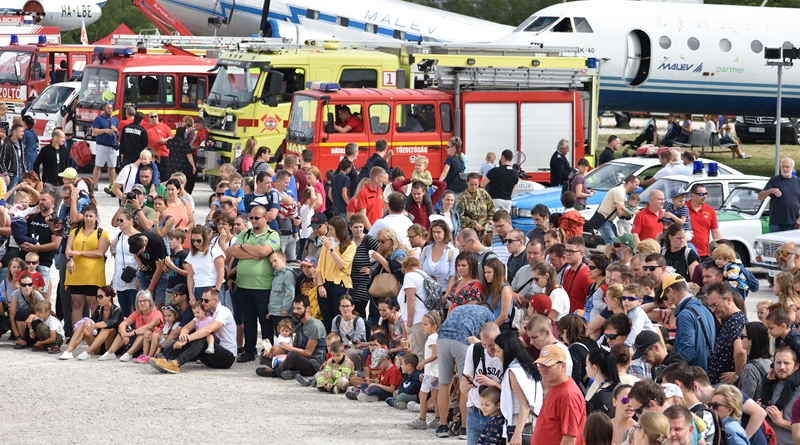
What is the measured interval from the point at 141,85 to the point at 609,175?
36.6 ft

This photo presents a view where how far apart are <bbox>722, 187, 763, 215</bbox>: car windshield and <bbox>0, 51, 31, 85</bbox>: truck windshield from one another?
1917 centimetres

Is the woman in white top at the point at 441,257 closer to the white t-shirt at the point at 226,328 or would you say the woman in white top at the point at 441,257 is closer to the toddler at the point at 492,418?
the white t-shirt at the point at 226,328

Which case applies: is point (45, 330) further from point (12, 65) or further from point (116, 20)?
point (116, 20)

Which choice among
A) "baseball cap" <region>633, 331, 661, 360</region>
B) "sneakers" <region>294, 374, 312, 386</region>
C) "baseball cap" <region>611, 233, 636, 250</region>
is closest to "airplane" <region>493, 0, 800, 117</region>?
"baseball cap" <region>611, 233, 636, 250</region>

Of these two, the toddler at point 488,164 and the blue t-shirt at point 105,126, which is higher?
the blue t-shirt at point 105,126

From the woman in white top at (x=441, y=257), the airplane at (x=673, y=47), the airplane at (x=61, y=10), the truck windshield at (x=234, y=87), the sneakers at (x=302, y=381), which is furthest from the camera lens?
the airplane at (x=61, y=10)

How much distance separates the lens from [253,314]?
13.3 meters

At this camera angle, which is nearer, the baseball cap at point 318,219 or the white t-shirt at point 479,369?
the white t-shirt at point 479,369

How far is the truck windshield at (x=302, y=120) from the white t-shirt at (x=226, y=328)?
766 cm

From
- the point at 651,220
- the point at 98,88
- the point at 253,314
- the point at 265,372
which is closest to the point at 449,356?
the point at 265,372

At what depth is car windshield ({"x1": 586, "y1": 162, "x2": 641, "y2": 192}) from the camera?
18781 mm

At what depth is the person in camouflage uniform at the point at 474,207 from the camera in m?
15.4

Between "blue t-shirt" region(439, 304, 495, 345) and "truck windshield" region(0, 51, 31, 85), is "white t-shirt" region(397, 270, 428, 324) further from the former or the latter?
"truck windshield" region(0, 51, 31, 85)

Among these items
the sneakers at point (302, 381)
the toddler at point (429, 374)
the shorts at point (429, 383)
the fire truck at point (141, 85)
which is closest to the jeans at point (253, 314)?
the sneakers at point (302, 381)
